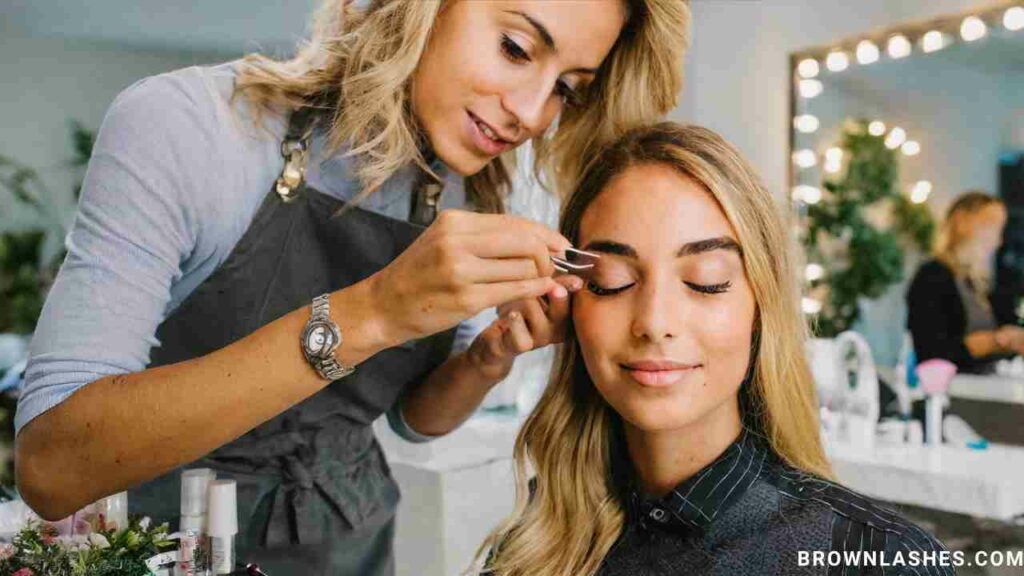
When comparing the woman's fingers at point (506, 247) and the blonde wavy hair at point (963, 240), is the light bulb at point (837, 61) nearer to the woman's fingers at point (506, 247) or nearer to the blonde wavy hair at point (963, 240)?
the blonde wavy hair at point (963, 240)

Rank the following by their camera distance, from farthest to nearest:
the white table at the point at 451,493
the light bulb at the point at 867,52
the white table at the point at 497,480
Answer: the light bulb at the point at 867,52, the white table at the point at 497,480, the white table at the point at 451,493

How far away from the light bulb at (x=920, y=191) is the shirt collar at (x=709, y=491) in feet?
6.30

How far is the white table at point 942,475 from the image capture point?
2.09m

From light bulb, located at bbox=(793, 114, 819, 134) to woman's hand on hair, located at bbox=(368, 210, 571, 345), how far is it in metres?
2.45

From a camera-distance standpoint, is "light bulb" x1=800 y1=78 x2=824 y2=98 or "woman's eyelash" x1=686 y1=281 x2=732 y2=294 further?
"light bulb" x1=800 y1=78 x2=824 y2=98

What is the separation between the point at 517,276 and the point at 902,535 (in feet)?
1.64

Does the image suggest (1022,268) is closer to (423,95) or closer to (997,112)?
(997,112)

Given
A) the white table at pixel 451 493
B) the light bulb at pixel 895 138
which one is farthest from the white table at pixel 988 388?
the white table at pixel 451 493

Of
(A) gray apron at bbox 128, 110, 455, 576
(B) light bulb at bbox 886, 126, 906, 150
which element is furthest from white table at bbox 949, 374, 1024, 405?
(A) gray apron at bbox 128, 110, 455, 576

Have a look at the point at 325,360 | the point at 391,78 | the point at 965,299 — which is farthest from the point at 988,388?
the point at 325,360

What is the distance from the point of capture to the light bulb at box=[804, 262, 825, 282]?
309 centimetres

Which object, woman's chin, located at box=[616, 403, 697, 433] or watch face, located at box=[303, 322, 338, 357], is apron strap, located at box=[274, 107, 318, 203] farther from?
woman's chin, located at box=[616, 403, 697, 433]

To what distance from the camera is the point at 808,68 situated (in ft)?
10.1

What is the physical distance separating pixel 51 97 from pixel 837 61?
438 cm
